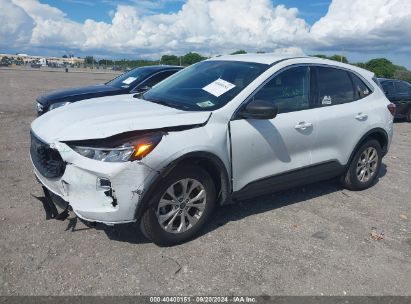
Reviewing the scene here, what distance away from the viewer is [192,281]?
330cm

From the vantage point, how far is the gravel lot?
10.6 feet

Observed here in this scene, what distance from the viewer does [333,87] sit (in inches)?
199

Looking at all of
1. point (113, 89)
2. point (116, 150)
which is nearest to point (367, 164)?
point (116, 150)

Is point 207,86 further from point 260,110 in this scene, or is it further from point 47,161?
point 47,161

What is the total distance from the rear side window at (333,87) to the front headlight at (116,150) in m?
2.47

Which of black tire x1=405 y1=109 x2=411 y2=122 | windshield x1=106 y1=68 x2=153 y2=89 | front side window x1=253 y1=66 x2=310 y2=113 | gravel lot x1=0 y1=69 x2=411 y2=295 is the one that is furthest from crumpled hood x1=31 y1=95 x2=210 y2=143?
black tire x1=405 y1=109 x2=411 y2=122

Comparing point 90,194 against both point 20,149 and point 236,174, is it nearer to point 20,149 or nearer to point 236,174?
point 236,174

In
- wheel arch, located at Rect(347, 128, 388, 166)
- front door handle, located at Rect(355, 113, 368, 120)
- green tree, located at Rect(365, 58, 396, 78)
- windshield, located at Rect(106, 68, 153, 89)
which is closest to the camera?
front door handle, located at Rect(355, 113, 368, 120)

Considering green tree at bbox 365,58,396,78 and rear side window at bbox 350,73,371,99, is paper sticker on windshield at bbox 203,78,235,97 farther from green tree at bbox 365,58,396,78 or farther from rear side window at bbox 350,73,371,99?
green tree at bbox 365,58,396,78

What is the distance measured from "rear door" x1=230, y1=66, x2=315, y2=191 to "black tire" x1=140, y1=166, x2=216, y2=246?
34 centimetres

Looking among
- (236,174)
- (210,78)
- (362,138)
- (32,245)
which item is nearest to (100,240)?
(32,245)

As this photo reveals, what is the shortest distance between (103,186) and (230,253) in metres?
1.35

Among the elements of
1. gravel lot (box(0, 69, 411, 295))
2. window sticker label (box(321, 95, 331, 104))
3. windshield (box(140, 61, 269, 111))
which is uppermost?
windshield (box(140, 61, 269, 111))

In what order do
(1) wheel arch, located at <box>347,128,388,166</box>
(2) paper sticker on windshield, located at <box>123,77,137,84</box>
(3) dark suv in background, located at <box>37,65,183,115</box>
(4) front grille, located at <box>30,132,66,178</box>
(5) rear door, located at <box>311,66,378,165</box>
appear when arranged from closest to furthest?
(4) front grille, located at <box>30,132,66,178</box> → (5) rear door, located at <box>311,66,378,165</box> → (1) wheel arch, located at <box>347,128,388,166</box> → (3) dark suv in background, located at <box>37,65,183,115</box> → (2) paper sticker on windshield, located at <box>123,77,137,84</box>
